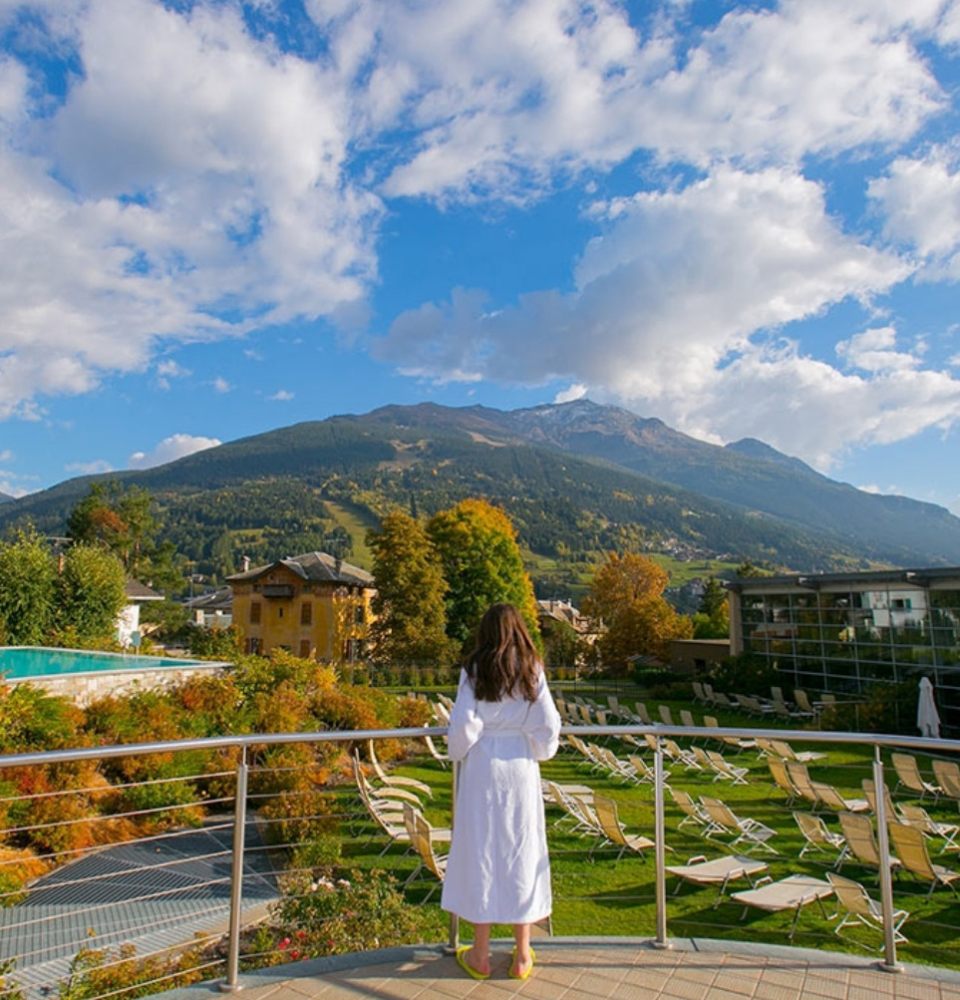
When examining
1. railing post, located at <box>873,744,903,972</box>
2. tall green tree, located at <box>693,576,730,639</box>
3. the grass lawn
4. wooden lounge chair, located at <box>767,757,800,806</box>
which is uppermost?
tall green tree, located at <box>693,576,730,639</box>

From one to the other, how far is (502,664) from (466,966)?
1299 mm

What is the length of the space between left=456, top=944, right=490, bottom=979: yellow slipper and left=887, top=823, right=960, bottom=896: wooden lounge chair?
629 cm

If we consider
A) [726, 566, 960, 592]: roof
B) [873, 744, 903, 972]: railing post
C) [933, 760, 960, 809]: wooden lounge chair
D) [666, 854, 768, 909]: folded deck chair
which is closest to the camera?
[873, 744, 903, 972]: railing post

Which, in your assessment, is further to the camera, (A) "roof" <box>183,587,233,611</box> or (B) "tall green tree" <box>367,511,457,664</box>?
(A) "roof" <box>183,587,233,611</box>

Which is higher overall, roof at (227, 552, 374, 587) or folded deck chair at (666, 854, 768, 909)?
roof at (227, 552, 374, 587)

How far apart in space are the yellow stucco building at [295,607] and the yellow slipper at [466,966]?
45.0m

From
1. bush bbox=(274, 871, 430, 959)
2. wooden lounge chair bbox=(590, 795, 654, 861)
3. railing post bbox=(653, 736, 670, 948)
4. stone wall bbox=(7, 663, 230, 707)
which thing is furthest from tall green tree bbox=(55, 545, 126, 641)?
railing post bbox=(653, 736, 670, 948)

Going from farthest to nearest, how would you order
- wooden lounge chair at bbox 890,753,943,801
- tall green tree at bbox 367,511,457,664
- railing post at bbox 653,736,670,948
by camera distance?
tall green tree at bbox 367,511,457,664
wooden lounge chair at bbox 890,753,943,801
railing post at bbox 653,736,670,948

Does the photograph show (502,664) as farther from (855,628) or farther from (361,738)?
(855,628)

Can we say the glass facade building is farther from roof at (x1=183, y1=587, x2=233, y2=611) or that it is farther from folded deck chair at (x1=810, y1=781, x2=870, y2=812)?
roof at (x1=183, y1=587, x2=233, y2=611)

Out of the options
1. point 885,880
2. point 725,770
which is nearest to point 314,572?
point 725,770

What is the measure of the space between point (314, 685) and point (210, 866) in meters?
7.95

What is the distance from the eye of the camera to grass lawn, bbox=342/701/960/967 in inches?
293

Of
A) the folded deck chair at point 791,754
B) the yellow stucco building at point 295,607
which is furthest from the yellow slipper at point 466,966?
the yellow stucco building at point 295,607
